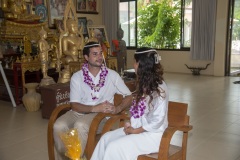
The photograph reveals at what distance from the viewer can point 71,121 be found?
272cm

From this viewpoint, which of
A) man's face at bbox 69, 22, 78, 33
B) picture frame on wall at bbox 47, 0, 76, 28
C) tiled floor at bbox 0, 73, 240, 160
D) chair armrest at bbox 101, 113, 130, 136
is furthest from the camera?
picture frame on wall at bbox 47, 0, 76, 28

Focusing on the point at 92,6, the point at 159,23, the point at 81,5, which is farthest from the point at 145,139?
the point at 92,6

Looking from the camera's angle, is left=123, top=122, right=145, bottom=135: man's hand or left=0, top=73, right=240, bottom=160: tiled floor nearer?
left=123, top=122, right=145, bottom=135: man's hand

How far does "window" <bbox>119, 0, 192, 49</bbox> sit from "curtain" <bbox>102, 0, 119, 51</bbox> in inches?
18.1

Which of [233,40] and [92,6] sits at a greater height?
[92,6]

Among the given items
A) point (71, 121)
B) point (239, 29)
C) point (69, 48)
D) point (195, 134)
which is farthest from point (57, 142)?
point (239, 29)

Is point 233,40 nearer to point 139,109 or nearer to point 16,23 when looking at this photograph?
point 16,23

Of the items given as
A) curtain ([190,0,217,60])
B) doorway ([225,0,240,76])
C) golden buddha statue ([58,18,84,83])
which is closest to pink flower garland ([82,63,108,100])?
golden buddha statue ([58,18,84,83])

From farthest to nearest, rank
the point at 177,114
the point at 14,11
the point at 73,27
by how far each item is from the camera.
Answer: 1. the point at 14,11
2. the point at 73,27
3. the point at 177,114

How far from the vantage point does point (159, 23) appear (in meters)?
9.73

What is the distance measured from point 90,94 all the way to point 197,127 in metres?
1.86

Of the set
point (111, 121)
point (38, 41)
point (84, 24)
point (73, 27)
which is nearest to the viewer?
point (111, 121)

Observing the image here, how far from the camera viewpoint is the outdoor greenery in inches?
368

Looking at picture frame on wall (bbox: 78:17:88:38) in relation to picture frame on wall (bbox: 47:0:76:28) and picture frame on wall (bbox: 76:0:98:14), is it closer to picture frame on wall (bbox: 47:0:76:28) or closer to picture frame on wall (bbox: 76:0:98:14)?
picture frame on wall (bbox: 76:0:98:14)
